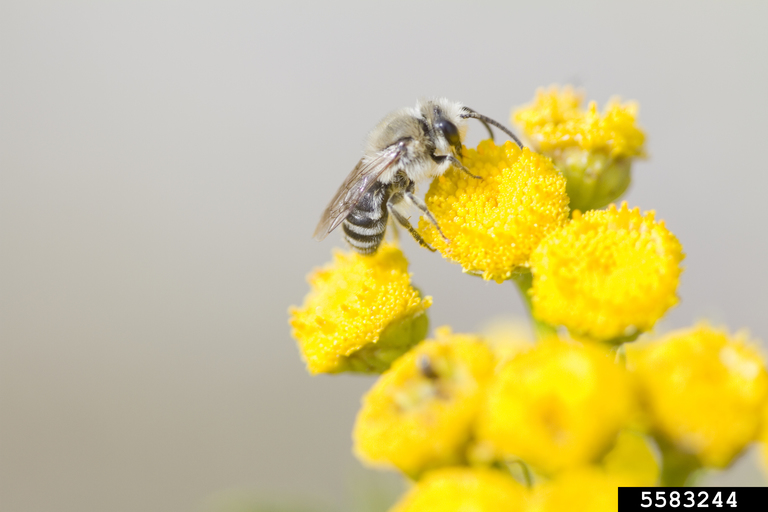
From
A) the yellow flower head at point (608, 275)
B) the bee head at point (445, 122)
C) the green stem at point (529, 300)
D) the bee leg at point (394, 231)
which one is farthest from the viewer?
the bee leg at point (394, 231)

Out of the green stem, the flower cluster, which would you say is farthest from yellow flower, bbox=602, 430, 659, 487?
the green stem

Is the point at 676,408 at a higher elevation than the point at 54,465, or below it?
below

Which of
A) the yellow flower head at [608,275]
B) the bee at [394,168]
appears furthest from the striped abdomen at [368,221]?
the yellow flower head at [608,275]

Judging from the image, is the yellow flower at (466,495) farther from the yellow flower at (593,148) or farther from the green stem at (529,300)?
the yellow flower at (593,148)

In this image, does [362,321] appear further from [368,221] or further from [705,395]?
[705,395]

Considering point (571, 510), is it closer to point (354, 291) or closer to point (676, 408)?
point (676, 408)

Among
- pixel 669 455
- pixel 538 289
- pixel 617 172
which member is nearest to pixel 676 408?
pixel 669 455

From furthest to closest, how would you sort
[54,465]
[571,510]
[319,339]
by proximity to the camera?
1. [54,465]
2. [319,339]
3. [571,510]
